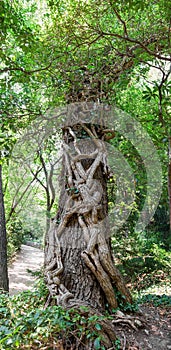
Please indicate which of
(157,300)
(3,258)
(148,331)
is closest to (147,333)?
(148,331)

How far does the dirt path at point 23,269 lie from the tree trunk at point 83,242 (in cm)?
272

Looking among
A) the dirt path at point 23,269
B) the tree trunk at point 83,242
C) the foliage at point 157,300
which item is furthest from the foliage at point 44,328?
the dirt path at point 23,269

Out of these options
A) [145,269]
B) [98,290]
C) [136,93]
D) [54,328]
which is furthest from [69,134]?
[145,269]

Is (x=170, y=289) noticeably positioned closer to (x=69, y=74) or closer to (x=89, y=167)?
(x=89, y=167)

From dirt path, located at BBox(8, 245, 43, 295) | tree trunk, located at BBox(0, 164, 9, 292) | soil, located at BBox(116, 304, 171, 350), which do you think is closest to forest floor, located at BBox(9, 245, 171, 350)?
soil, located at BBox(116, 304, 171, 350)

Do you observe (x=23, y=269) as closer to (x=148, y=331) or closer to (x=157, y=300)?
(x=157, y=300)

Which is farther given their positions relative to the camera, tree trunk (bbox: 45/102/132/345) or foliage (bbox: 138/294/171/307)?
foliage (bbox: 138/294/171/307)

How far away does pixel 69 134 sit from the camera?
299 centimetres

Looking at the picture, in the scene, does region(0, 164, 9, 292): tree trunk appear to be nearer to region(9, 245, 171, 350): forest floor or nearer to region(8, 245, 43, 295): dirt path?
region(8, 245, 43, 295): dirt path

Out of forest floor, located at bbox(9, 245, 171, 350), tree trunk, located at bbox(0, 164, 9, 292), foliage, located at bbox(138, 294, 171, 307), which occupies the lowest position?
foliage, located at bbox(138, 294, 171, 307)

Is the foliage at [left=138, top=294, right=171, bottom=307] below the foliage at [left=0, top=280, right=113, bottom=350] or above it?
below

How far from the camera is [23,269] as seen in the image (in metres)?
7.50

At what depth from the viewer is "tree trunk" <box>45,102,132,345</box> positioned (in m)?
2.09

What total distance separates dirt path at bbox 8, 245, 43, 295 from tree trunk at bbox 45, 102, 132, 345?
8.93ft
